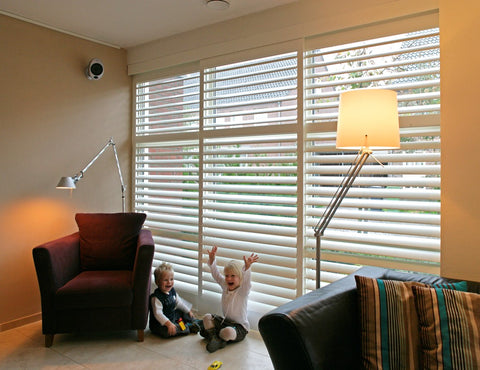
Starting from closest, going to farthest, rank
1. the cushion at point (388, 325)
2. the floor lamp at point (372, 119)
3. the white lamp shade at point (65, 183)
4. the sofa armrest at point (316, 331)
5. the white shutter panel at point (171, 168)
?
the sofa armrest at point (316, 331) → the cushion at point (388, 325) → the floor lamp at point (372, 119) → the white lamp shade at point (65, 183) → the white shutter panel at point (171, 168)

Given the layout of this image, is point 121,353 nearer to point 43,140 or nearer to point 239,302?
point 239,302

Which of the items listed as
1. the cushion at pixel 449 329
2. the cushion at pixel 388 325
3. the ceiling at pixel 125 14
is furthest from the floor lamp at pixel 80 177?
the cushion at pixel 449 329

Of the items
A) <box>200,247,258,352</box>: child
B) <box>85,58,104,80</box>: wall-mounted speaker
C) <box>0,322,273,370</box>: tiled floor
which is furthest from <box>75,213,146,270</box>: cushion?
<box>85,58,104,80</box>: wall-mounted speaker

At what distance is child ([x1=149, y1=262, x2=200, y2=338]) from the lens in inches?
118

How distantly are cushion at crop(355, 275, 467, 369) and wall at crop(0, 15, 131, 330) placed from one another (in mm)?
2865

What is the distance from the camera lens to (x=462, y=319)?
1.56m

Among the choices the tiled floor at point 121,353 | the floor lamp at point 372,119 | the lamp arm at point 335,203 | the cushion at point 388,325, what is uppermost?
the floor lamp at point 372,119

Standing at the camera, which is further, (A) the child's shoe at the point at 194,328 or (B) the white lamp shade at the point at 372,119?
(A) the child's shoe at the point at 194,328

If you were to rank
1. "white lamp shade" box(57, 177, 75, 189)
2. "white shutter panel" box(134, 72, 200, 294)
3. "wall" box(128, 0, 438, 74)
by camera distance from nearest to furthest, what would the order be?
"wall" box(128, 0, 438, 74) → "white lamp shade" box(57, 177, 75, 189) → "white shutter panel" box(134, 72, 200, 294)

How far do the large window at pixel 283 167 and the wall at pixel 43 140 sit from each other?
404mm

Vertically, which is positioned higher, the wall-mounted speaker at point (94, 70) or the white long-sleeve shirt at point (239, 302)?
the wall-mounted speaker at point (94, 70)

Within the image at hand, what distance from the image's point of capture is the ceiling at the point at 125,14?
296 centimetres

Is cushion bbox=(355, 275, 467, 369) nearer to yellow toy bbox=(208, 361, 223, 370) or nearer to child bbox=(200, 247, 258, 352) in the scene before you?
yellow toy bbox=(208, 361, 223, 370)

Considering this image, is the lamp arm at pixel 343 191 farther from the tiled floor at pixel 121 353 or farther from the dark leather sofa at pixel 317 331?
the tiled floor at pixel 121 353
